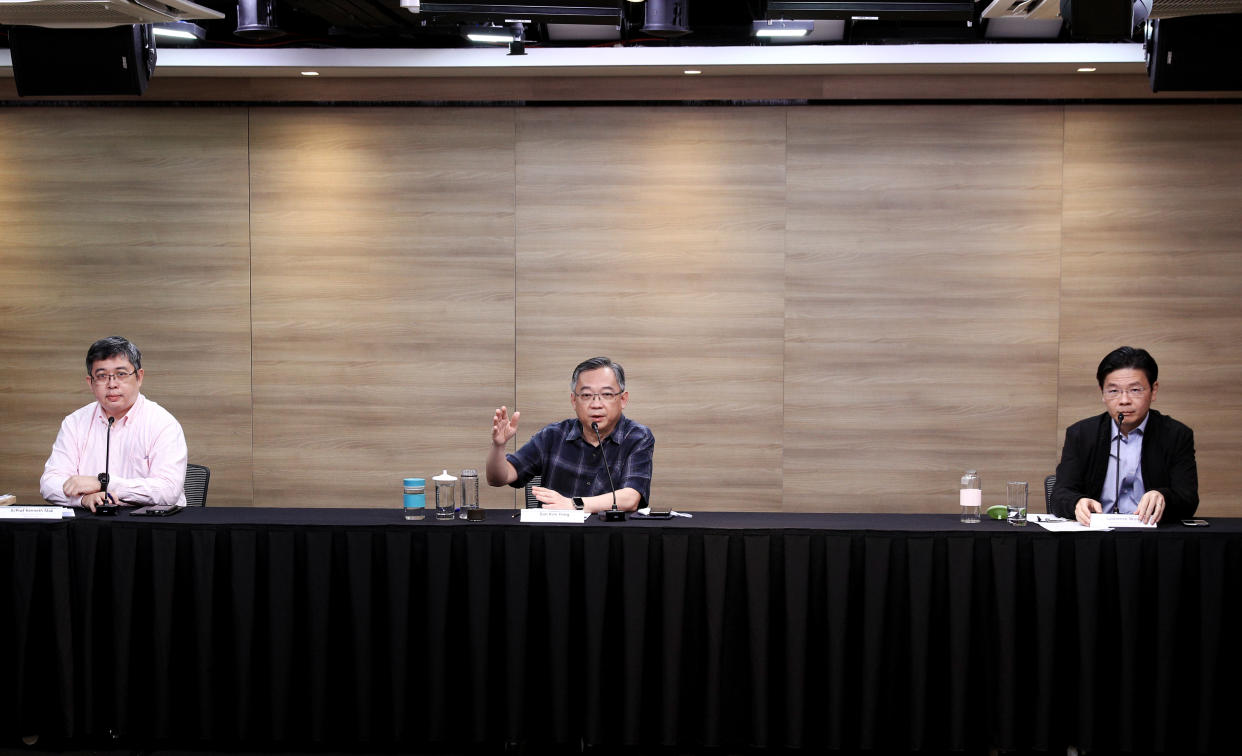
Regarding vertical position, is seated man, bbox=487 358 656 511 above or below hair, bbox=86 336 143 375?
below

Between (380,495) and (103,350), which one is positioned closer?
(103,350)

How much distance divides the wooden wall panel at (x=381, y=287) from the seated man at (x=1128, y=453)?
2.91 metres

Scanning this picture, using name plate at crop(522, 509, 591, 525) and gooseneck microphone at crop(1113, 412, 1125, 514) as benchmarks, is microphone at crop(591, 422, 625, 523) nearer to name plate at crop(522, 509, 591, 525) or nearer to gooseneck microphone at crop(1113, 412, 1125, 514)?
name plate at crop(522, 509, 591, 525)

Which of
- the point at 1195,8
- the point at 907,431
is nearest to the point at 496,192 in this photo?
the point at 907,431

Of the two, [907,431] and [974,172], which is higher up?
[974,172]

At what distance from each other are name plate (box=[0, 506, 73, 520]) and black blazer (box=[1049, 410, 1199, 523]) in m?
3.51

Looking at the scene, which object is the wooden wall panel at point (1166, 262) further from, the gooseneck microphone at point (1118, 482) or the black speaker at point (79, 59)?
the black speaker at point (79, 59)

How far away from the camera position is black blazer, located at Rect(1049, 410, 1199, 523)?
3.43 m

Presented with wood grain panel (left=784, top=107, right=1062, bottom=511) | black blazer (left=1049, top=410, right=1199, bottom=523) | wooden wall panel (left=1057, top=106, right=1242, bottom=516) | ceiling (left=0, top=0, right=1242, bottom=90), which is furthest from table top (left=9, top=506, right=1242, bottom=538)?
ceiling (left=0, top=0, right=1242, bottom=90)

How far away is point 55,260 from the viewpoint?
5.37 meters

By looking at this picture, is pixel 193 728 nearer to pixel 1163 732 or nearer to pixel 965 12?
pixel 1163 732

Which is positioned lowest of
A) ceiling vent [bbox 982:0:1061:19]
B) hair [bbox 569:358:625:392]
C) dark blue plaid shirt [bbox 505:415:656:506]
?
dark blue plaid shirt [bbox 505:415:656:506]

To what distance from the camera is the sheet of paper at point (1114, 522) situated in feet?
10.3

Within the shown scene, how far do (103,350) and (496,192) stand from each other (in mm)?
2267
